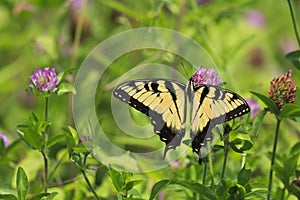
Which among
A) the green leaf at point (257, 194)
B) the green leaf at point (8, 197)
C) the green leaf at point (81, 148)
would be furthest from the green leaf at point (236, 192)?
the green leaf at point (8, 197)

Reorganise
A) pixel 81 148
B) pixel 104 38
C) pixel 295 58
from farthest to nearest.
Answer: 1. pixel 104 38
2. pixel 295 58
3. pixel 81 148

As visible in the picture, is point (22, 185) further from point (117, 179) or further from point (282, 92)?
point (282, 92)

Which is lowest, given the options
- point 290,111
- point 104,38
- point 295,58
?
point 290,111

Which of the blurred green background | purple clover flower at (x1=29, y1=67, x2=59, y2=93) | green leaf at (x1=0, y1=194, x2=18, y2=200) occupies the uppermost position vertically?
the blurred green background

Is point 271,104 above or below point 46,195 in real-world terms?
above

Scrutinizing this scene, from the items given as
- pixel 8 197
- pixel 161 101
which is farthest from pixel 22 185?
pixel 161 101

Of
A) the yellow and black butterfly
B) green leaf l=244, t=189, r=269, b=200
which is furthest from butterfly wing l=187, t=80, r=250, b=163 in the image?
green leaf l=244, t=189, r=269, b=200

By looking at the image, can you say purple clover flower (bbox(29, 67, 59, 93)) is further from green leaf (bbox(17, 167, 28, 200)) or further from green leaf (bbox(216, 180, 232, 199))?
green leaf (bbox(216, 180, 232, 199))
